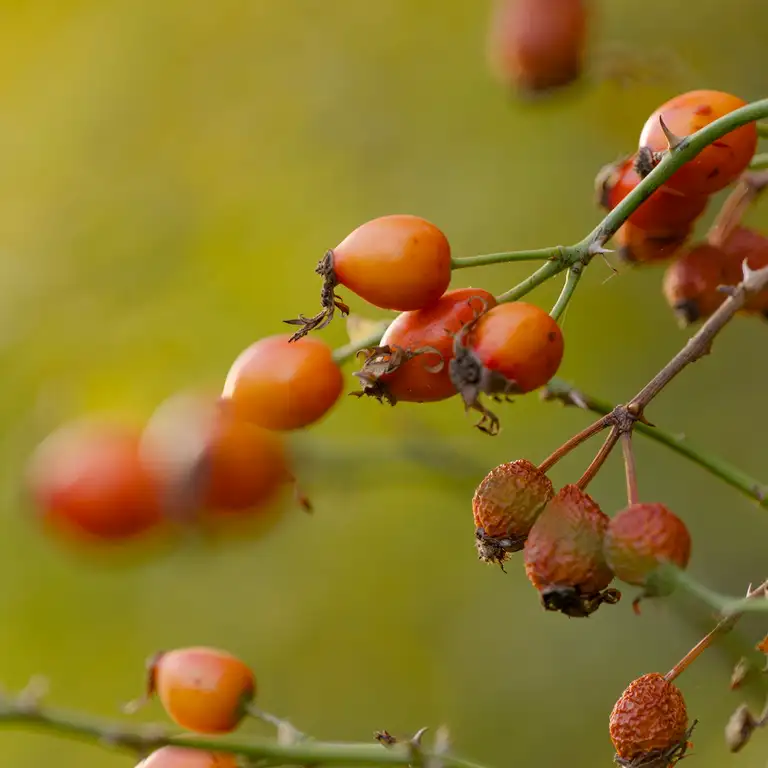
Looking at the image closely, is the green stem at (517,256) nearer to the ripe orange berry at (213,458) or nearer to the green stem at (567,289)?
the green stem at (567,289)

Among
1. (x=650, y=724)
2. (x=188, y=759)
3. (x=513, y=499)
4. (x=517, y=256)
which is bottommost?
(x=650, y=724)

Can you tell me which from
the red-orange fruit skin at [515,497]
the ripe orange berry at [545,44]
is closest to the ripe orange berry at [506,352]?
the red-orange fruit skin at [515,497]

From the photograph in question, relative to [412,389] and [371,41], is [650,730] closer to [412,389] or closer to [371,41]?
[412,389]

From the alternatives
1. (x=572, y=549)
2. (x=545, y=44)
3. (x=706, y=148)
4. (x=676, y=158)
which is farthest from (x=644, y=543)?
(x=545, y=44)

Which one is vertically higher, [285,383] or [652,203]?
[652,203]

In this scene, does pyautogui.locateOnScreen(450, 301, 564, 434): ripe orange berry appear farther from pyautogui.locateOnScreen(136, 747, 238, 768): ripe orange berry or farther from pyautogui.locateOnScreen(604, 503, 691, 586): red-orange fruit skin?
pyautogui.locateOnScreen(136, 747, 238, 768): ripe orange berry

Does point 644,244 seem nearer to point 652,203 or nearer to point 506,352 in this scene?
point 652,203

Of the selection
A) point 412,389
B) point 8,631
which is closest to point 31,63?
point 8,631
